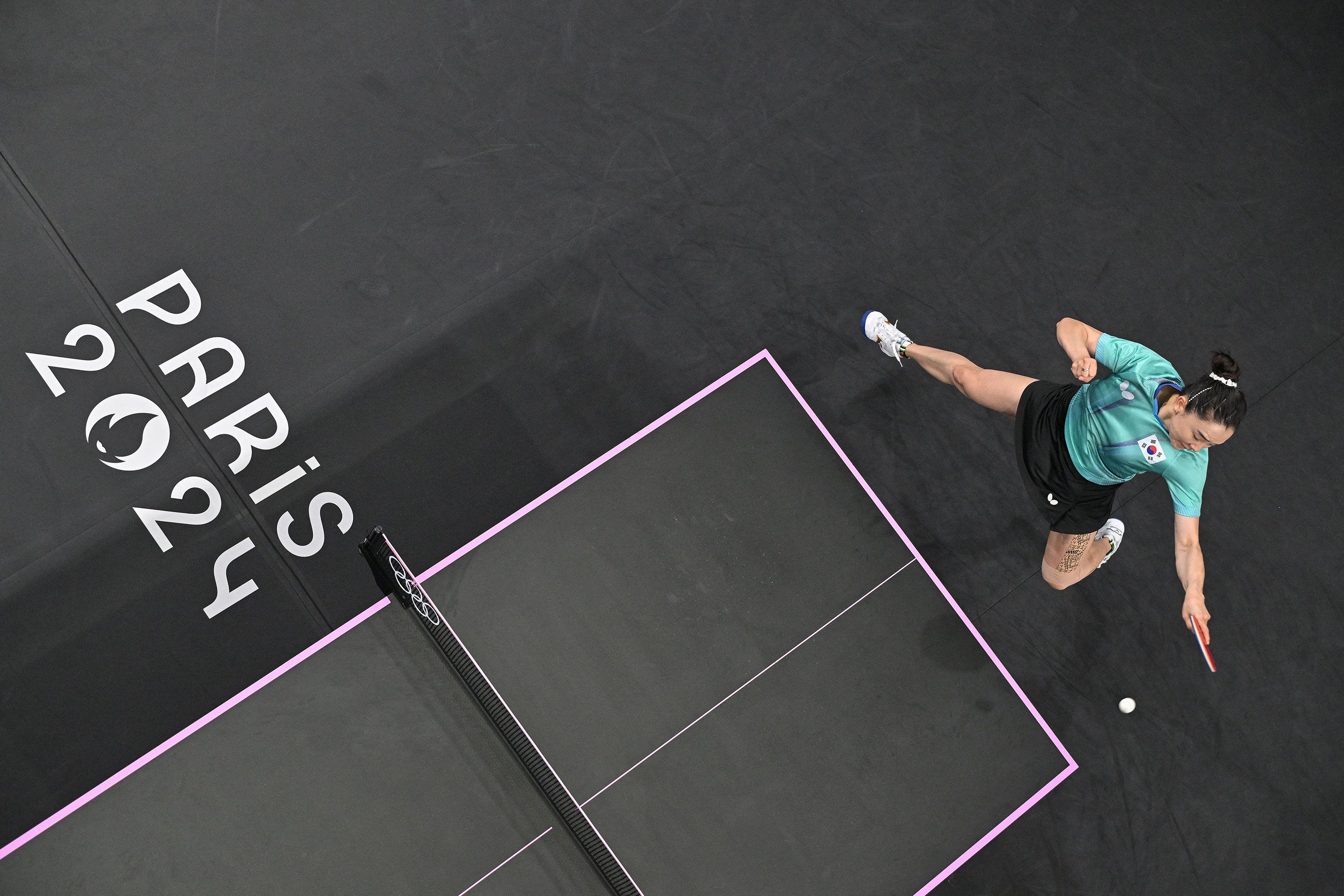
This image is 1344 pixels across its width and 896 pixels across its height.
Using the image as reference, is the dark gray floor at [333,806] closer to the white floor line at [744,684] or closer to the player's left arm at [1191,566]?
the white floor line at [744,684]

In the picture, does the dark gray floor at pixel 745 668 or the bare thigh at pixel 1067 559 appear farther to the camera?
the bare thigh at pixel 1067 559

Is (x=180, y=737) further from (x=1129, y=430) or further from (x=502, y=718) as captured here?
(x=1129, y=430)

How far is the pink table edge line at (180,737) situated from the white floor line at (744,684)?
0.93 meters

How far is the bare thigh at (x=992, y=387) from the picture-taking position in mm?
4340

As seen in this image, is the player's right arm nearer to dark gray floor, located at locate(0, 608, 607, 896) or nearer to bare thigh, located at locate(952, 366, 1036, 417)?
bare thigh, located at locate(952, 366, 1036, 417)

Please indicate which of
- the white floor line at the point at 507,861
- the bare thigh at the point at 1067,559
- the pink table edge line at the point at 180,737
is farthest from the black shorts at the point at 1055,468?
the pink table edge line at the point at 180,737

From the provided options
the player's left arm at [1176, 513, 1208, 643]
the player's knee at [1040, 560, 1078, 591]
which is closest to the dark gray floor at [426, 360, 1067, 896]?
the player's left arm at [1176, 513, 1208, 643]

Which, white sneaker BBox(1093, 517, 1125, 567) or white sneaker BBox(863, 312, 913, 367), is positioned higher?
white sneaker BBox(863, 312, 913, 367)

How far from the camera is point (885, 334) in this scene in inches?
186

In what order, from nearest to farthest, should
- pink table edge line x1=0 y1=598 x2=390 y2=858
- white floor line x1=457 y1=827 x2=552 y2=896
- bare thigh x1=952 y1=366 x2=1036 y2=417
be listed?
pink table edge line x1=0 y1=598 x2=390 y2=858
white floor line x1=457 y1=827 x2=552 y2=896
bare thigh x1=952 y1=366 x2=1036 y2=417

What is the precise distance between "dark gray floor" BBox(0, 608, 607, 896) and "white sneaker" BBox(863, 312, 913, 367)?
7.62ft

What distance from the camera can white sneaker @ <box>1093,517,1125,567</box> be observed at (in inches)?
185

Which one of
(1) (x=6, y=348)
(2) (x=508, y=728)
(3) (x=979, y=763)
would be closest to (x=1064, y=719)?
(3) (x=979, y=763)

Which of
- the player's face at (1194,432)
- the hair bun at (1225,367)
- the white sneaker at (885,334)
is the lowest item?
the player's face at (1194,432)
